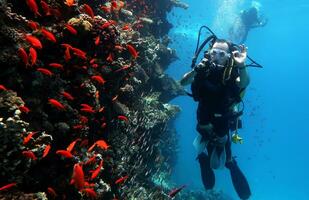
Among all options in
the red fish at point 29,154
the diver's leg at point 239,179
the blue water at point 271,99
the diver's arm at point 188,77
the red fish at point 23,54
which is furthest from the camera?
the blue water at point 271,99

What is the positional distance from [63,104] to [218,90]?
3.76 m

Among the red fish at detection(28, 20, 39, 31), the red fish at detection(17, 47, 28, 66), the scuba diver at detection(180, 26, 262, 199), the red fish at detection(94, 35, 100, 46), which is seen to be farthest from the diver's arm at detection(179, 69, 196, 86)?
the red fish at detection(17, 47, 28, 66)

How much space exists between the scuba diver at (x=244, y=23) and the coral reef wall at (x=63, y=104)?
22.0 meters

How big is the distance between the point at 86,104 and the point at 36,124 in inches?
40.2

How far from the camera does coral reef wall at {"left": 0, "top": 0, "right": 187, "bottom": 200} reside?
419 centimetres

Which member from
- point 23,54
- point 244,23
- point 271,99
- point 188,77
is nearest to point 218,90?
point 188,77

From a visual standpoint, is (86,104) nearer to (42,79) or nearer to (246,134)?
(42,79)

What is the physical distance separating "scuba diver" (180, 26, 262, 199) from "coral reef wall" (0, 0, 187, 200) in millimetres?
1722

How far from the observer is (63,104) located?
209 inches

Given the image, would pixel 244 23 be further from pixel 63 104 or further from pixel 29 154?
pixel 29 154

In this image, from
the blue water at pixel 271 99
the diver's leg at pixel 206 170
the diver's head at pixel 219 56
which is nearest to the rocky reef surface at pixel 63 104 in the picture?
the diver's head at pixel 219 56

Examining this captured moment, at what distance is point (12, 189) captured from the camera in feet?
13.2

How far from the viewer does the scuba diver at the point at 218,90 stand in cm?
748

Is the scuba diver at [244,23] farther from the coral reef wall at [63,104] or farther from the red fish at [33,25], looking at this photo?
the red fish at [33,25]
